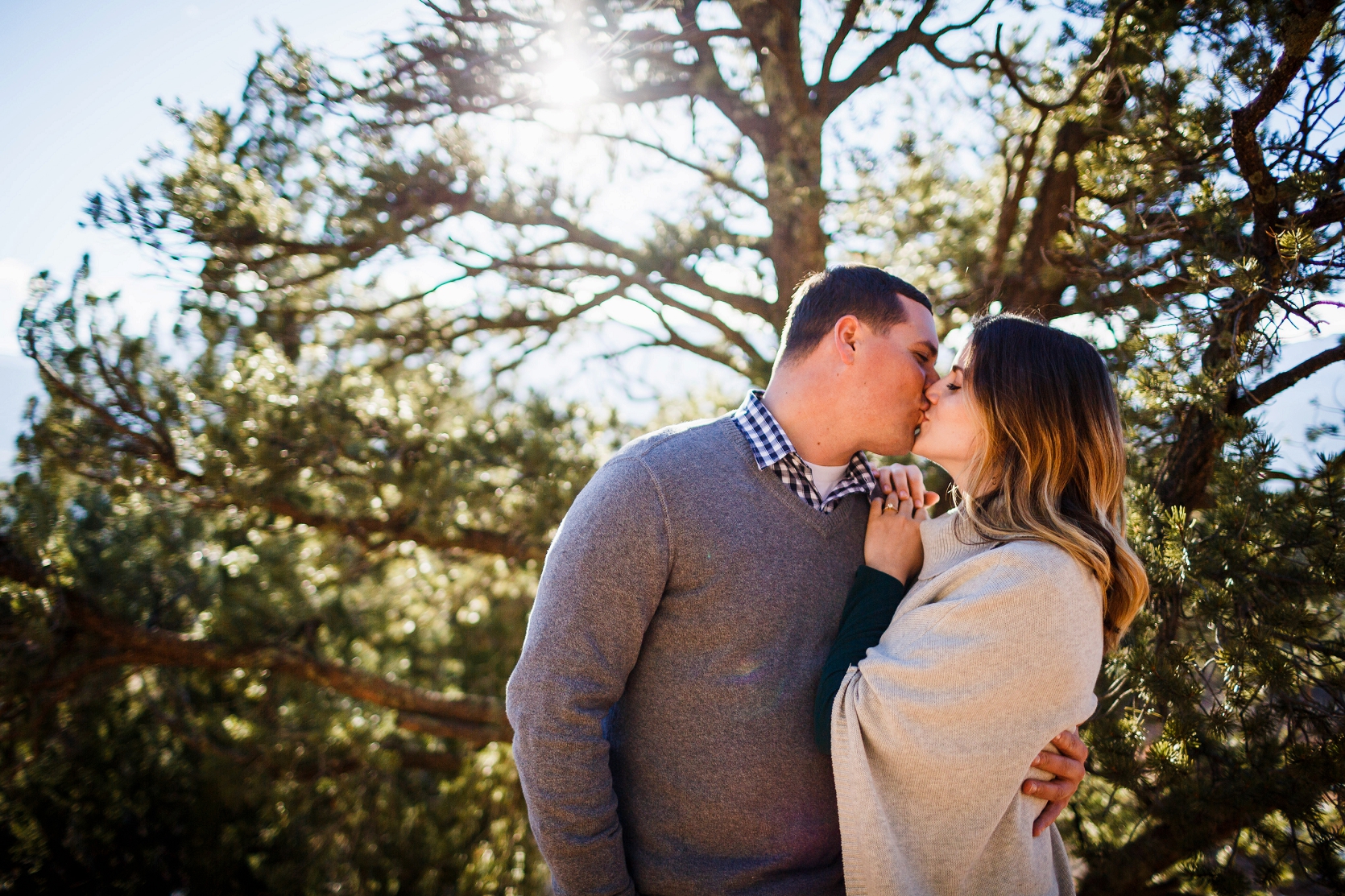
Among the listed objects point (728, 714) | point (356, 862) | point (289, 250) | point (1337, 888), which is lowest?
point (356, 862)

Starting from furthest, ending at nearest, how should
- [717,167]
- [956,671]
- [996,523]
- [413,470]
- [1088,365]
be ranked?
1. [717,167]
2. [413,470]
3. [1088,365]
4. [996,523]
5. [956,671]

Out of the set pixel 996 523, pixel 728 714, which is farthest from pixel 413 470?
pixel 996 523

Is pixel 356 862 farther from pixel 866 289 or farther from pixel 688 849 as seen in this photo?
pixel 866 289

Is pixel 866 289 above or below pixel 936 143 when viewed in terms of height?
below

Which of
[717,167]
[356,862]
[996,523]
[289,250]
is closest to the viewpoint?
[996,523]

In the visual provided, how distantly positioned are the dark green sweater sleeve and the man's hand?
41 centimetres

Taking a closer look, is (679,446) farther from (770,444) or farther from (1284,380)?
(1284,380)

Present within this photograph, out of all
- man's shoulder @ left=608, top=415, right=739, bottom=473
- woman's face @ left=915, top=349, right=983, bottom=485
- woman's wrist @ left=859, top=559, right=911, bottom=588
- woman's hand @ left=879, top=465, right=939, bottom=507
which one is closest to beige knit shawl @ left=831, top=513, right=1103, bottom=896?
woman's wrist @ left=859, top=559, right=911, bottom=588

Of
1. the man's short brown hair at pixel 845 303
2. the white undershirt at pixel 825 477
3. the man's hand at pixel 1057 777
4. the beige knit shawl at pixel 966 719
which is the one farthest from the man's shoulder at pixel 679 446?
the man's hand at pixel 1057 777

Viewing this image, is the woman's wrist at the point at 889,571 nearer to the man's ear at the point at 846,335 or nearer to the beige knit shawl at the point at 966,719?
the beige knit shawl at the point at 966,719

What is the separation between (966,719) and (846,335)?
0.95 m

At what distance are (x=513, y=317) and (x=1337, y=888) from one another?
435 cm

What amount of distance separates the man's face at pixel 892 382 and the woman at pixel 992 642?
0.69 feet

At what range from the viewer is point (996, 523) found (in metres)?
1.54
